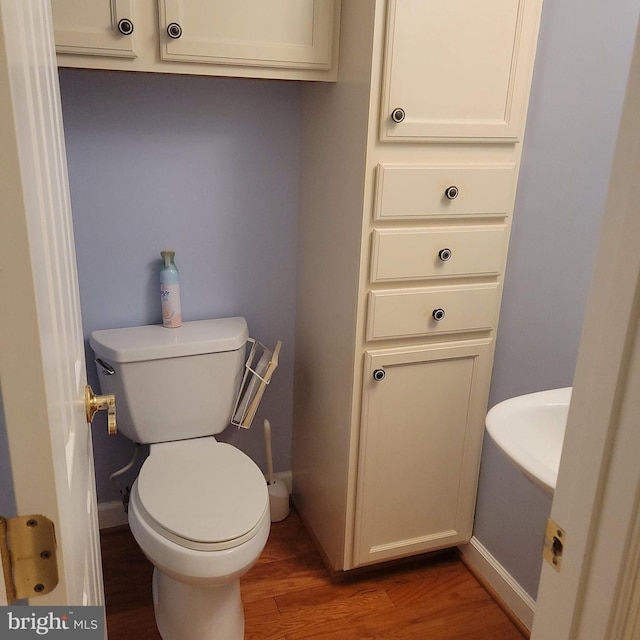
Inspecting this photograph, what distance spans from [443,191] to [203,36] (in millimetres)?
706

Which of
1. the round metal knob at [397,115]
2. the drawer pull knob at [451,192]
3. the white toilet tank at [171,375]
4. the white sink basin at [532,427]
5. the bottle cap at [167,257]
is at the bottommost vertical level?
the white toilet tank at [171,375]

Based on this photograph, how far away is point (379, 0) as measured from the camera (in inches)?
56.7

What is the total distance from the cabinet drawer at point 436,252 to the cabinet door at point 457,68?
24 centimetres

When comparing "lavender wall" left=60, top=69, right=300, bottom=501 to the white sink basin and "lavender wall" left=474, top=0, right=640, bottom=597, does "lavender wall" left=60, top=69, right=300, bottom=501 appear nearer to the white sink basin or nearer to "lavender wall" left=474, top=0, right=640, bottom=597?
"lavender wall" left=474, top=0, right=640, bottom=597

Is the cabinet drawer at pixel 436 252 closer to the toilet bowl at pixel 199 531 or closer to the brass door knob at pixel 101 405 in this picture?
the toilet bowl at pixel 199 531

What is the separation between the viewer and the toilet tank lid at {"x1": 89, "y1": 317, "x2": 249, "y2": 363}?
1773 millimetres

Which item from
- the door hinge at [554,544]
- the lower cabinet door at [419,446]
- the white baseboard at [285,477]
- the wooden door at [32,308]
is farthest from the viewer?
the white baseboard at [285,477]

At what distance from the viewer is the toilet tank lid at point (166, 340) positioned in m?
1.77

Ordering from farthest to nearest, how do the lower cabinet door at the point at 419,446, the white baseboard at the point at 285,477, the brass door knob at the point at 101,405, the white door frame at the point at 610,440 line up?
the white baseboard at the point at 285,477 → the lower cabinet door at the point at 419,446 → the brass door knob at the point at 101,405 → the white door frame at the point at 610,440

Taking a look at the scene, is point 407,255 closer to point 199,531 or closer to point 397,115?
point 397,115

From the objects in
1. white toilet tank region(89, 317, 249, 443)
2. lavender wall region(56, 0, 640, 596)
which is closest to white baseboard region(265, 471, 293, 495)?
lavender wall region(56, 0, 640, 596)

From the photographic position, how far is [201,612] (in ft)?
5.36

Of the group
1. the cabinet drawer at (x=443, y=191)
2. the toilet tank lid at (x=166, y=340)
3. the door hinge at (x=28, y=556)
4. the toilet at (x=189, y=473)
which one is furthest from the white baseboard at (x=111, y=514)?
the door hinge at (x=28, y=556)

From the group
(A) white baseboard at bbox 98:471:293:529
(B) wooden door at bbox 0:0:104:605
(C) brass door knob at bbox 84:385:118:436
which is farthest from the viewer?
(A) white baseboard at bbox 98:471:293:529
